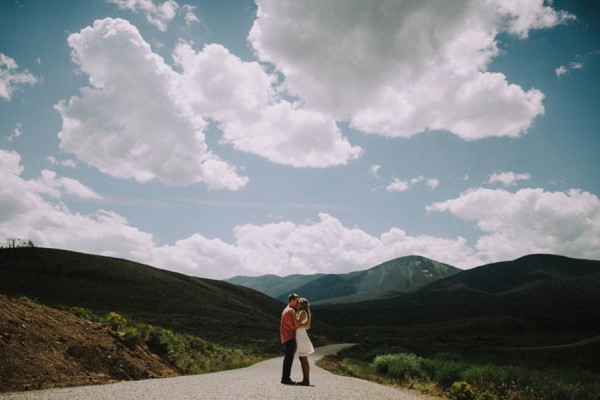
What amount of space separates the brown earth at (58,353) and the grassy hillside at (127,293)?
21110 millimetres

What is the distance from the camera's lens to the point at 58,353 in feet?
30.8

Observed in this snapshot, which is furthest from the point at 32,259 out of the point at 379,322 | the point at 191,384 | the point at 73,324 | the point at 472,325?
the point at 379,322

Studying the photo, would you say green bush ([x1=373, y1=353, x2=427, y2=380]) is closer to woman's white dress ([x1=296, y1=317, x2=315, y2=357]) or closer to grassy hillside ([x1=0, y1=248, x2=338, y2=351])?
woman's white dress ([x1=296, y1=317, x2=315, y2=357])

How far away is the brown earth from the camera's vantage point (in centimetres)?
806

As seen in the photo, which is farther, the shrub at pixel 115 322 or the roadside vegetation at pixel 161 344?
the shrub at pixel 115 322

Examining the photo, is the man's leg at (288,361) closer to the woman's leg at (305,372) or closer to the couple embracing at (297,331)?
the couple embracing at (297,331)

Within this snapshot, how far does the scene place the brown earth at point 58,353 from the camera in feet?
26.5

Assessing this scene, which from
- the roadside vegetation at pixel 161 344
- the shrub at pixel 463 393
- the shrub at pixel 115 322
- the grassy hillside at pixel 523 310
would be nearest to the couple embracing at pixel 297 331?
the shrub at pixel 463 393

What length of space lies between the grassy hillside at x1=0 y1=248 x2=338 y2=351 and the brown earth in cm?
2111

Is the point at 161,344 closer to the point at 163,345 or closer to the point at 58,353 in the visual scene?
the point at 163,345

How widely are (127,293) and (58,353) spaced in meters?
45.2

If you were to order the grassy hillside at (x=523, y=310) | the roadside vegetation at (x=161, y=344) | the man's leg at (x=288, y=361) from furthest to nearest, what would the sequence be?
the grassy hillside at (x=523, y=310), the roadside vegetation at (x=161, y=344), the man's leg at (x=288, y=361)

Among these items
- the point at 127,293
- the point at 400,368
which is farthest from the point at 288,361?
the point at 127,293

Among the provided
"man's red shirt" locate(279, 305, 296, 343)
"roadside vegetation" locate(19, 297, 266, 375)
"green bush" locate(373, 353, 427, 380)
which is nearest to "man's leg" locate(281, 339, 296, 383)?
"man's red shirt" locate(279, 305, 296, 343)
